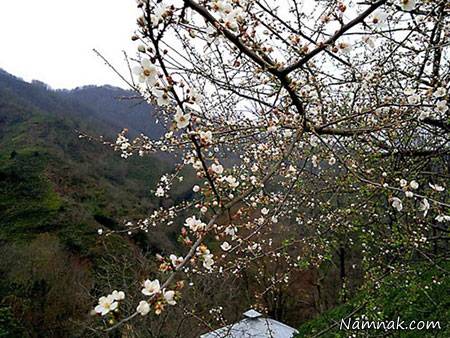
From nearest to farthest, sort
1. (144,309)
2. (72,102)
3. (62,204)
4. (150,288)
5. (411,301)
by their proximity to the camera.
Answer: (144,309) < (150,288) < (411,301) < (62,204) < (72,102)

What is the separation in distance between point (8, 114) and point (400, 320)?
114 ft

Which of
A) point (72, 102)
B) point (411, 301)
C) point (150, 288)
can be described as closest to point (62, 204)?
→ point (72, 102)

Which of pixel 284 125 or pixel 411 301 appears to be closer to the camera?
pixel 284 125

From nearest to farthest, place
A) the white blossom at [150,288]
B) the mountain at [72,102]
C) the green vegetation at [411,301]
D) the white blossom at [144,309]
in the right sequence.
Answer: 1. the white blossom at [144,309]
2. the white blossom at [150,288]
3. the green vegetation at [411,301]
4. the mountain at [72,102]

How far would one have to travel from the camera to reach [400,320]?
433 cm

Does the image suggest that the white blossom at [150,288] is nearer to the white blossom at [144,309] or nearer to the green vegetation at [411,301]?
the white blossom at [144,309]

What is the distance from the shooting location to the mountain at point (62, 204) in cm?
1143

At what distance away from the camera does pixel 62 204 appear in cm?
2233

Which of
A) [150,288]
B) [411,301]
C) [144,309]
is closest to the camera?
[144,309]

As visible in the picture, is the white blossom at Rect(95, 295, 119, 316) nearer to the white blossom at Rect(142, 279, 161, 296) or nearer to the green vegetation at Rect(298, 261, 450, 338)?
the white blossom at Rect(142, 279, 161, 296)

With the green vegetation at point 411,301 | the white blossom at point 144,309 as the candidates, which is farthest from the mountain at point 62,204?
the white blossom at point 144,309

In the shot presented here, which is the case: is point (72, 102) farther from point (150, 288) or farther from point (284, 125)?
point (150, 288)

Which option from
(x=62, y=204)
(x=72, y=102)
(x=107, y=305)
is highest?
(x=72, y=102)

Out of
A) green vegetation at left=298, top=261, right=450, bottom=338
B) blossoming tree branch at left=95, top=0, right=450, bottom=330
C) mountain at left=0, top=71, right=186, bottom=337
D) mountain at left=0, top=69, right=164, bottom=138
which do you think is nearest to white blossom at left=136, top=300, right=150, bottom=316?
blossoming tree branch at left=95, top=0, right=450, bottom=330
